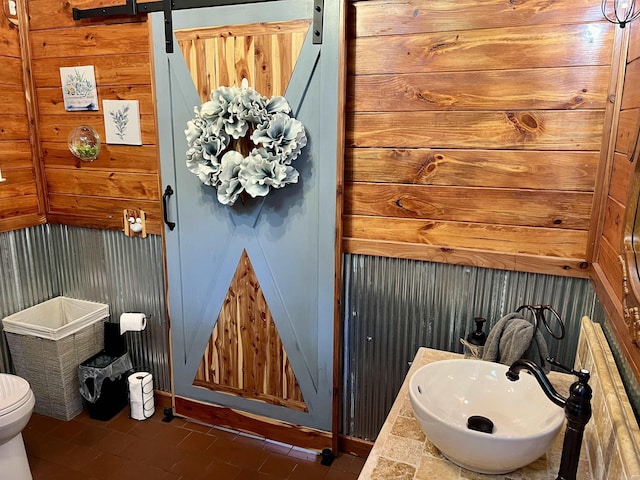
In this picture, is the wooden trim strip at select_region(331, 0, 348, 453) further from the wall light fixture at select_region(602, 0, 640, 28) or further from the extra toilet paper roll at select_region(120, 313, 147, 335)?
the extra toilet paper roll at select_region(120, 313, 147, 335)

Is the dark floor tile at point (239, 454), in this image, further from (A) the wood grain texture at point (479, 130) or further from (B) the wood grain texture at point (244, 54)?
(B) the wood grain texture at point (244, 54)

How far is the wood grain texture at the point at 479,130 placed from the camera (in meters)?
1.83

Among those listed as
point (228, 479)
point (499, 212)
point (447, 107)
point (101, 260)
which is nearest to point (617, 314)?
point (499, 212)

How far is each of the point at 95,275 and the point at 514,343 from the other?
2299 mm

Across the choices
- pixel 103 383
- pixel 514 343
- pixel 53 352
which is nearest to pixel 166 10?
pixel 53 352

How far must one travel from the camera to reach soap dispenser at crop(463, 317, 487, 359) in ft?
6.16

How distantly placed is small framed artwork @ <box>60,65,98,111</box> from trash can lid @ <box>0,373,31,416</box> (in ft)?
4.57

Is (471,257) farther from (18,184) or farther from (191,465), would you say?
(18,184)

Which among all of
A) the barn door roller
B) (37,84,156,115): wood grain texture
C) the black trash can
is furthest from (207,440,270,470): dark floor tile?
the barn door roller

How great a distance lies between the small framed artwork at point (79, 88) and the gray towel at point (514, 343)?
2237 millimetres

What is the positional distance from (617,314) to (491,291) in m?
0.76

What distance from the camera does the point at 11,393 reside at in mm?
2133

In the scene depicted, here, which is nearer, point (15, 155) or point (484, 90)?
point (484, 90)

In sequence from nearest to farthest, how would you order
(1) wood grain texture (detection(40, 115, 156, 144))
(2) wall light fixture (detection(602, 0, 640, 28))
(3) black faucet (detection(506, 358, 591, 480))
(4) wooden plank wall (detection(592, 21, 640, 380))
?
(3) black faucet (detection(506, 358, 591, 480)) < (4) wooden plank wall (detection(592, 21, 640, 380)) < (2) wall light fixture (detection(602, 0, 640, 28)) < (1) wood grain texture (detection(40, 115, 156, 144))
